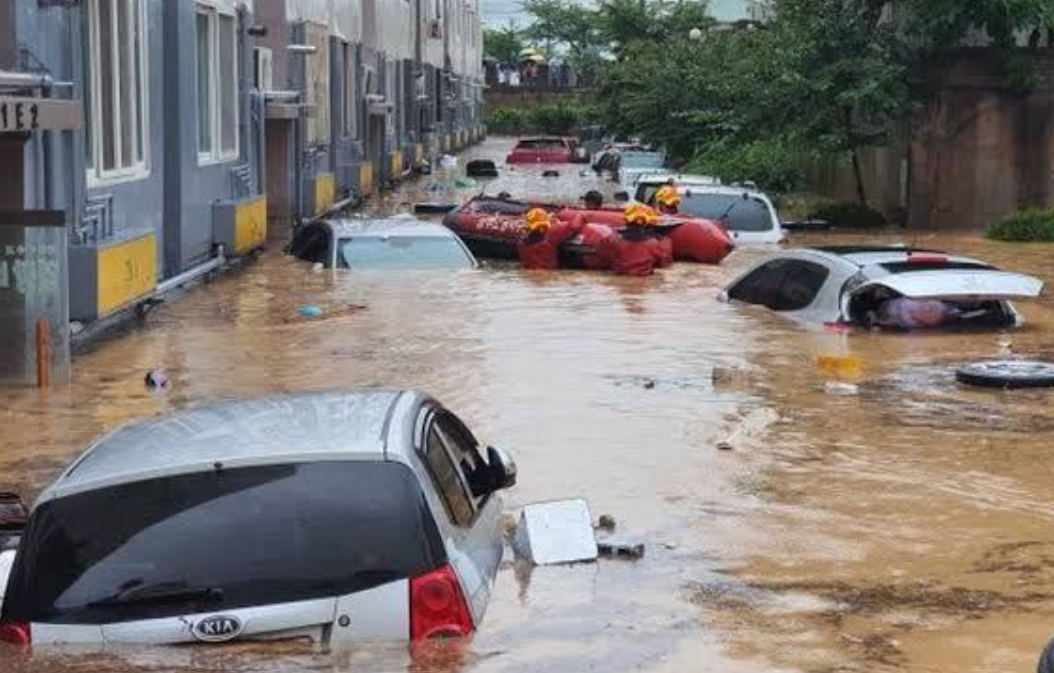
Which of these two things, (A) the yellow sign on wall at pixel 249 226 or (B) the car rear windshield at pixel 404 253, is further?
(A) the yellow sign on wall at pixel 249 226

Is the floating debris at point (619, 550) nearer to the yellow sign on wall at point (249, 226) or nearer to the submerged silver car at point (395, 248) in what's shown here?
the submerged silver car at point (395, 248)

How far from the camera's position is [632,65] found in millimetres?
50781

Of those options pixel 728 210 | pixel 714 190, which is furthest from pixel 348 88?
pixel 728 210

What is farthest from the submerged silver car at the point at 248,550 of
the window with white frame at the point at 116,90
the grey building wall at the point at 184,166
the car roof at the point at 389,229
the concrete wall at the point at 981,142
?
the concrete wall at the point at 981,142

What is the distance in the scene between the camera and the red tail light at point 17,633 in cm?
644

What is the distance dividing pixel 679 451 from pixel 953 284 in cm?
558

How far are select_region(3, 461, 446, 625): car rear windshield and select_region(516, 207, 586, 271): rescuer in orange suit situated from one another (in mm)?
19117

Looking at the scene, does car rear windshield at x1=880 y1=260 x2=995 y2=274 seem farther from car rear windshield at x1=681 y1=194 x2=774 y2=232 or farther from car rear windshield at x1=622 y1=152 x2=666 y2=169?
car rear windshield at x1=622 y1=152 x2=666 y2=169

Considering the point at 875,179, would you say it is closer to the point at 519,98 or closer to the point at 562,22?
the point at 562,22

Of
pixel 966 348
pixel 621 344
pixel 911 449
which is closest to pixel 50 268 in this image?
pixel 621 344

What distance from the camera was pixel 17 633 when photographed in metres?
6.46

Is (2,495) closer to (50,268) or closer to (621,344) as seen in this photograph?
(50,268)

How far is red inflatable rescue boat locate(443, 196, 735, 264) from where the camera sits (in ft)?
84.9

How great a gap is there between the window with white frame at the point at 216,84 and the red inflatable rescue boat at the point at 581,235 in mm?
3504
